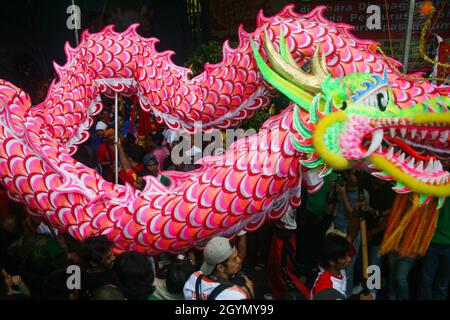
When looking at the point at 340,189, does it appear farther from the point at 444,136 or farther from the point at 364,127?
the point at 364,127

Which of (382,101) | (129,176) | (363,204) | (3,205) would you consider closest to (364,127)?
(382,101)

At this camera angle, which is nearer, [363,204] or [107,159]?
[363,204]

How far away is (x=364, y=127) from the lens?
7.39 ft

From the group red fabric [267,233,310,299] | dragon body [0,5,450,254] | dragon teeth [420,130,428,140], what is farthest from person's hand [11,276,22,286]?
dragon teeth [420,130,428,140]

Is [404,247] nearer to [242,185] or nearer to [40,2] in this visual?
[242,185]

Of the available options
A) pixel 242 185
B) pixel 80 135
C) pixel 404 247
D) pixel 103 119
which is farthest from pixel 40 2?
pixel 404 247

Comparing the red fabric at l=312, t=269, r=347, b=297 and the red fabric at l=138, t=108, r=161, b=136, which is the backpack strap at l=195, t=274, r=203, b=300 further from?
the red fabric at l=138, t=108, r=161, b=136

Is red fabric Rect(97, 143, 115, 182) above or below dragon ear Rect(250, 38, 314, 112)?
below

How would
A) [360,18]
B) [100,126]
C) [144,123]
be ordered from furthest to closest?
[360,18] < [100,126] < [144,123]

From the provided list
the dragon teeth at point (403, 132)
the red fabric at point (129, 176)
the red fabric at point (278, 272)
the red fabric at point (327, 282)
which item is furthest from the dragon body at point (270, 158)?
the red fabric at point (129, 176)

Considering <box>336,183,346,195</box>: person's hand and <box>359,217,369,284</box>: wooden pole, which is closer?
<box>359,217,369,284</box>: wooden pole

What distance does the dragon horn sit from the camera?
2.39 m

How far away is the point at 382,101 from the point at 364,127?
17 cm

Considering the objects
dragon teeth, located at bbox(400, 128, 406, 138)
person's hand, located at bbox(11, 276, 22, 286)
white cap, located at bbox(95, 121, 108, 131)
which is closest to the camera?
dragon teeth, located at bbox(400, 128, 406, 138)
